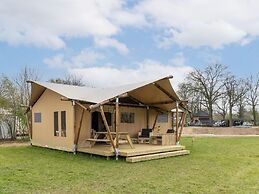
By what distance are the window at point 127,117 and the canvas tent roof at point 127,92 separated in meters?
0.84

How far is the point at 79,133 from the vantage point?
38.1 ft

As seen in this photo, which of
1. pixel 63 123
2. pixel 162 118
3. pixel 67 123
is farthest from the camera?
pixel 162 118

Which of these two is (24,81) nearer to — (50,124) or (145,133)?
(50,124)

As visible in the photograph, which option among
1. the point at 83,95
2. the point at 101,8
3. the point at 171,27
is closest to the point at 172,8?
the point at 101,8

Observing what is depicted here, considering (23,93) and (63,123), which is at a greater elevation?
(23,93)

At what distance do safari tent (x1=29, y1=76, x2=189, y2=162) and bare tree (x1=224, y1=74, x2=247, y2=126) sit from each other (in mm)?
23298

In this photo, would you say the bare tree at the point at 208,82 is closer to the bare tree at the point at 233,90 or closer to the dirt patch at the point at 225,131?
the bare tree at the point at 233,90

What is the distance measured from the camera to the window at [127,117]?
14.6m

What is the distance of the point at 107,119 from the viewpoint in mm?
13766

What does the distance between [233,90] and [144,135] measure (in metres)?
26.4

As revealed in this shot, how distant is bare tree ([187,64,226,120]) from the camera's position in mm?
37406

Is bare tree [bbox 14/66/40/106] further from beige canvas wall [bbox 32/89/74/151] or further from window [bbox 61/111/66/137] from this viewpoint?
window [bbox 61/111/66/137]

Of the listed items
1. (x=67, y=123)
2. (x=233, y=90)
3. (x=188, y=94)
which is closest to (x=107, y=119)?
(x=67, y=123)

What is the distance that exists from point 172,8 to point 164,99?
13.3ft
